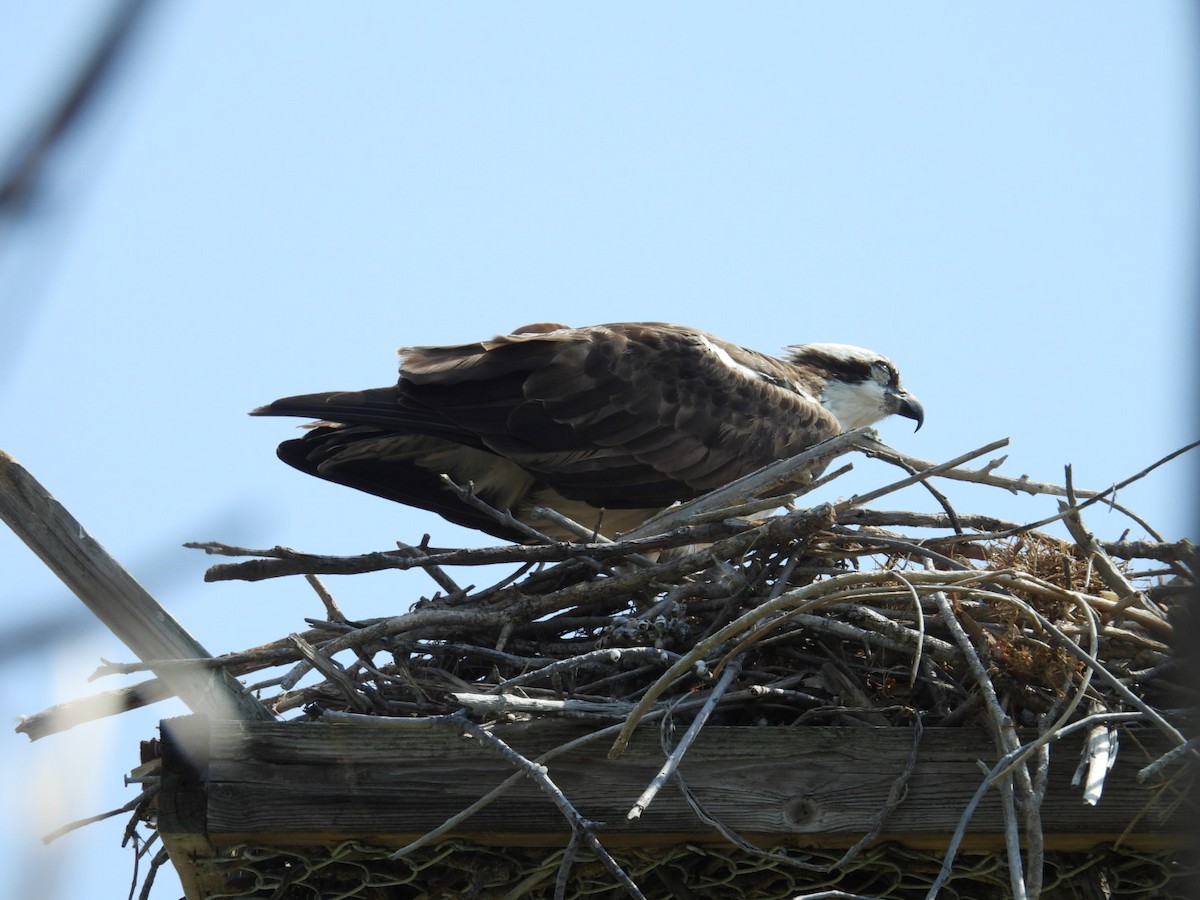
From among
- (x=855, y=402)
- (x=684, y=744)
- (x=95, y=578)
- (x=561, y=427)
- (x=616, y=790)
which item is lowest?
(x=616, y=790)

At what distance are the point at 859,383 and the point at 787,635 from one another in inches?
144

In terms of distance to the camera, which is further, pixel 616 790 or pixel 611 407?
pixel 611 407

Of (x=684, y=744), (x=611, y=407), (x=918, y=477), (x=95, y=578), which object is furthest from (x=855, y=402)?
(x=95, y=578)

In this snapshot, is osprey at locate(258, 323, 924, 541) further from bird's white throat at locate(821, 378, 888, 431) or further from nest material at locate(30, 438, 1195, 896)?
nest material at locate(30, 438, 1195, 896)

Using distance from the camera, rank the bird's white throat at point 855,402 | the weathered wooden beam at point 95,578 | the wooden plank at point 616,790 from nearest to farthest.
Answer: the weathered wooden beam at point 95,578 < the wooden plank at point 616,790 < the bird's white throat at point 855,402

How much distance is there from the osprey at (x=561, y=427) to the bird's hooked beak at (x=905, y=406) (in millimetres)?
1179

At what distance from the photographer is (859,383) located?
7156 millimetres

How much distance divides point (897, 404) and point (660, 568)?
3582mm

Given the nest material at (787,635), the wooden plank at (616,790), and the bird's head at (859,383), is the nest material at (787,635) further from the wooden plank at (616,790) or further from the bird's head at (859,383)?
the bird's head at (859,383)

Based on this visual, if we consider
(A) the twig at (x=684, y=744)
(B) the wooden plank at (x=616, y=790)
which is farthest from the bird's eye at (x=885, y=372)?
(B) the wooden plank at (x=616, y=790)

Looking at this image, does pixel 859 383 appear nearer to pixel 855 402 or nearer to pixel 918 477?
pixel 855 402

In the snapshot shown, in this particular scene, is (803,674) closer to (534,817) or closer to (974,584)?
(974,584)

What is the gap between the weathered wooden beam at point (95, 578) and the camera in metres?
2.78

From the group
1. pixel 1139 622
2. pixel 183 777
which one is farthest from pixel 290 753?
pixel 1139 622
